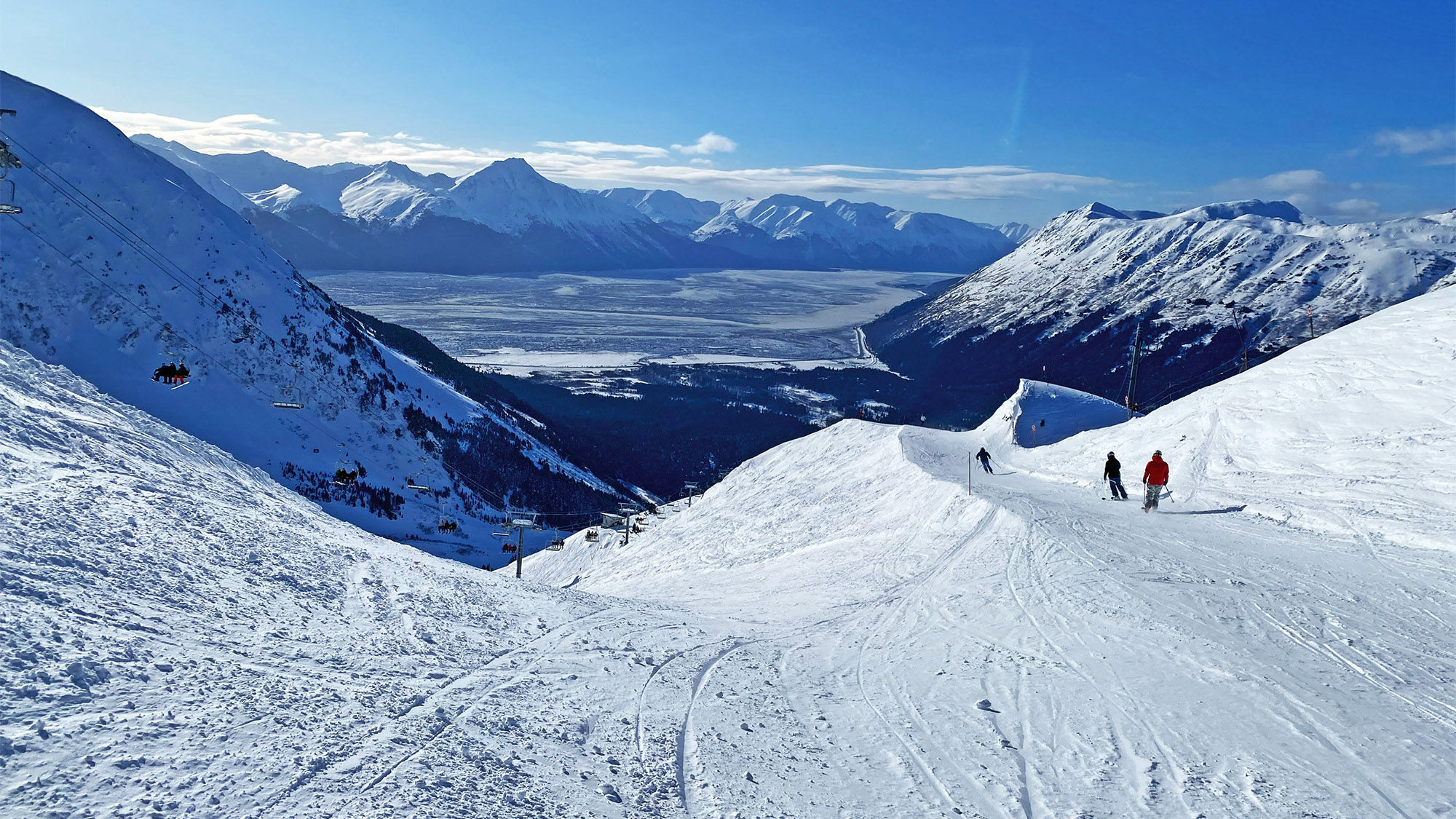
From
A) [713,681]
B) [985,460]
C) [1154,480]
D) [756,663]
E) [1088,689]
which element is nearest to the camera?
[1088,689]

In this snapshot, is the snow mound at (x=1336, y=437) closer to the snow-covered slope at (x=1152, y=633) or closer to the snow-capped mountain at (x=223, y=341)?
the snow-covered slope at (x=1152, y=633)

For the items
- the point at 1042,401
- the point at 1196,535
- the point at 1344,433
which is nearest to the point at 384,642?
the point at 1196,535

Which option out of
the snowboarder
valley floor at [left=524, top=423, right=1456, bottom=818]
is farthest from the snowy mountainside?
the snowboarder

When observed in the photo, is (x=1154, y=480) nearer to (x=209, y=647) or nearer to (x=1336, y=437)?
(x=1336, y=437)

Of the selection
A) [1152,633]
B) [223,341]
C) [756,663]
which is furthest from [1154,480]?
[223,341]

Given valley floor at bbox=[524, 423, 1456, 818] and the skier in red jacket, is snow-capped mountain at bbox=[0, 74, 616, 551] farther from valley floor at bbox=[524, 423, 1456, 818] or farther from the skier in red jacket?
valley floor at bbox=[524, 423, 1456, 818]

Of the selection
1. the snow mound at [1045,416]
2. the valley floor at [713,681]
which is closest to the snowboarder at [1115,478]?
the valley floor at [713,681]
